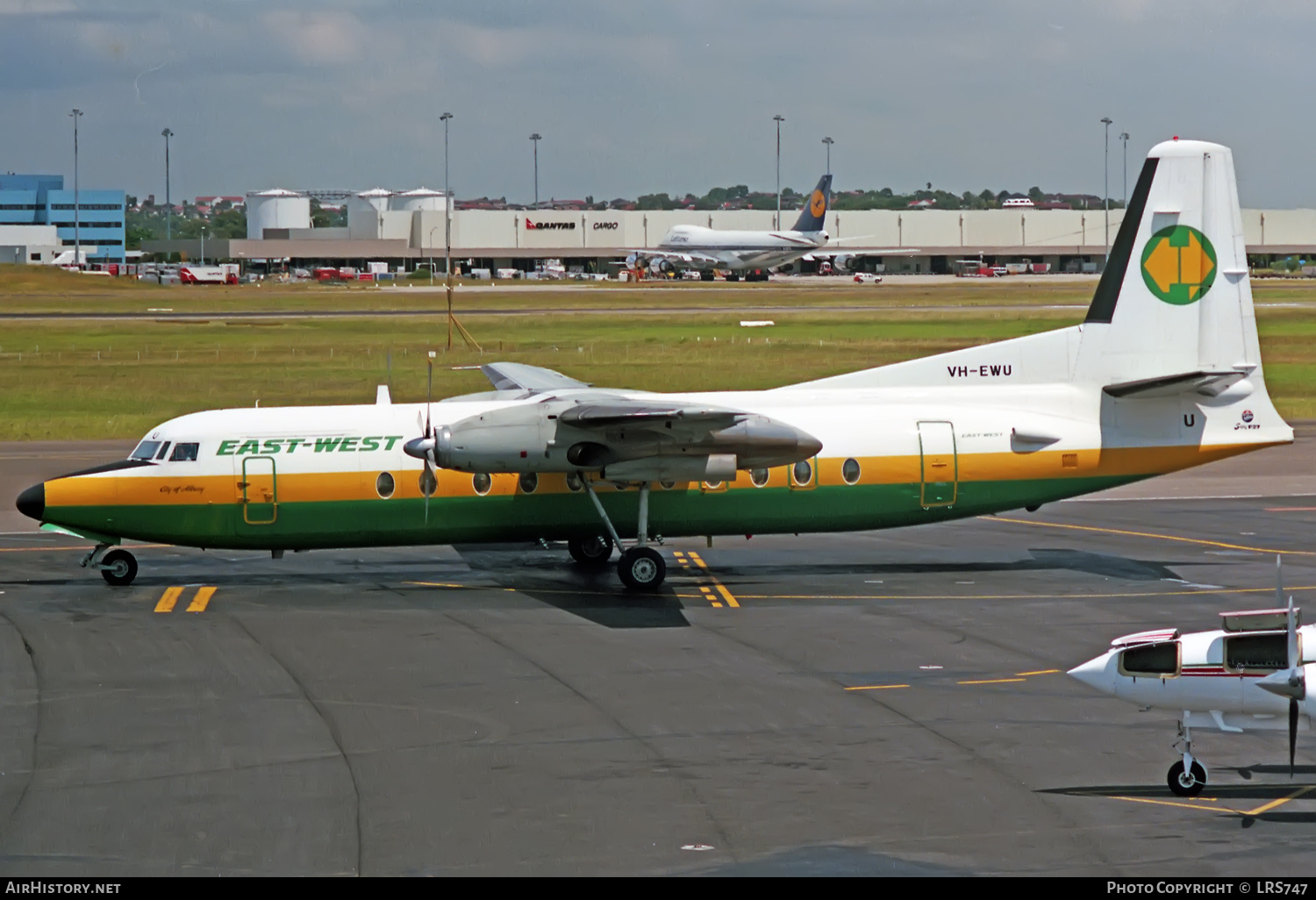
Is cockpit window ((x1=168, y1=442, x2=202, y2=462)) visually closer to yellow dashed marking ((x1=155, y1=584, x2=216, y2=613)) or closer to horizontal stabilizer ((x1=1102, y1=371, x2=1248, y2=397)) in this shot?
yellow dashed marking ((x1=155, y1=584, x2=216, y2=613))

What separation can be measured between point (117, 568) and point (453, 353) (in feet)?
156

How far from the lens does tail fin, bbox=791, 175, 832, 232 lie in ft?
527

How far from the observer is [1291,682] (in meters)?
14.2

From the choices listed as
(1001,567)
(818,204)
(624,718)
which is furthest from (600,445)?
(818,204)

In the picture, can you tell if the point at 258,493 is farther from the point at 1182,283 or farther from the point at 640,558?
the point at 1182,283

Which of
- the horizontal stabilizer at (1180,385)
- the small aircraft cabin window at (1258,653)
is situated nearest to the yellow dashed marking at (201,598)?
the horizontal stabilizer at (1180,385)

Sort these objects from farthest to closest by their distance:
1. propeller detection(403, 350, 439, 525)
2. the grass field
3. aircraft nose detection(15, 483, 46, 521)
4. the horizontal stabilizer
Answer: the grass field → the horizontal stabilizer → aircraft nose detection(15, 483, 46, 521) → propeller detection(403, 350, 439, 525)

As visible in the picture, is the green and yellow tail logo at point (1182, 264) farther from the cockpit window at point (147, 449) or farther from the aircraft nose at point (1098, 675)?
the cockpit window at point (147, 449)

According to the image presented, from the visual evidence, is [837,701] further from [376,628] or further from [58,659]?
[58,659]

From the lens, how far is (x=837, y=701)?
64.3 ft

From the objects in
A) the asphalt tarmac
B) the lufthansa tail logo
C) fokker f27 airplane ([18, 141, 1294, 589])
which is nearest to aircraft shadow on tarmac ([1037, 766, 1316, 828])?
the asphalt tarmac

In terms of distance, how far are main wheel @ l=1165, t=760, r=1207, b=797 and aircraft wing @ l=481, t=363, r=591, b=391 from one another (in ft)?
54.5

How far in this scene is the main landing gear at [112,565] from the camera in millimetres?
27641

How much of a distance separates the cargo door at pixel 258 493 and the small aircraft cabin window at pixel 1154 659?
16.4 metres
